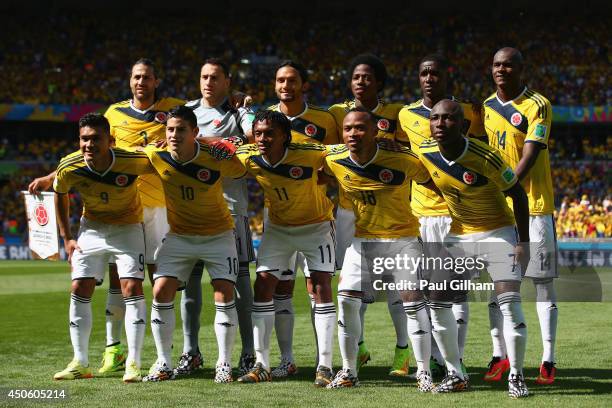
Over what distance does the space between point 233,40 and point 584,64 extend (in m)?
14.8

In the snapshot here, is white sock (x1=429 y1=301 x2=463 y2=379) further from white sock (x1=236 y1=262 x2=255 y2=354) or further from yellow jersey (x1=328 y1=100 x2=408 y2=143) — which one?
white sock (x1=236 y1=262 x2=255 y2=354)

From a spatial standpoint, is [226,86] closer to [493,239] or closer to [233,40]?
[493,239]

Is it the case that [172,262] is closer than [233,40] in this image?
Yes

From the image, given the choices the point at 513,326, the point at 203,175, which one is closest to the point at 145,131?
the point at 203,175

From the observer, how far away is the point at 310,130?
7.65 metres

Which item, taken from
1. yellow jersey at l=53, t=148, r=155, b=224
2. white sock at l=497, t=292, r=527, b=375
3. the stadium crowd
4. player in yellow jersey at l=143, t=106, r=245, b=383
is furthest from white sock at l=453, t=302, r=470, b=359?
the stadium crowd

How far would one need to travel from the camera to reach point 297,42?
41.0 metres

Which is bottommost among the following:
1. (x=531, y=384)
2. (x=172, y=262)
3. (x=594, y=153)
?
(x=531, y=384)

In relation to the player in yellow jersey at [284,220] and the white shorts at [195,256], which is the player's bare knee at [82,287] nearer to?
the white shorts at [195,256]

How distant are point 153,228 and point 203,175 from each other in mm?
1033

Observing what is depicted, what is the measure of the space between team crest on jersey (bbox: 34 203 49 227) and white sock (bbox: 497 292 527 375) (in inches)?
148

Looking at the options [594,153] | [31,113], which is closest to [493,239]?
[594,153]

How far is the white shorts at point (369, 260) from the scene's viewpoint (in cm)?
681

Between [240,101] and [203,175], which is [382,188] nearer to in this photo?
[203,175]
